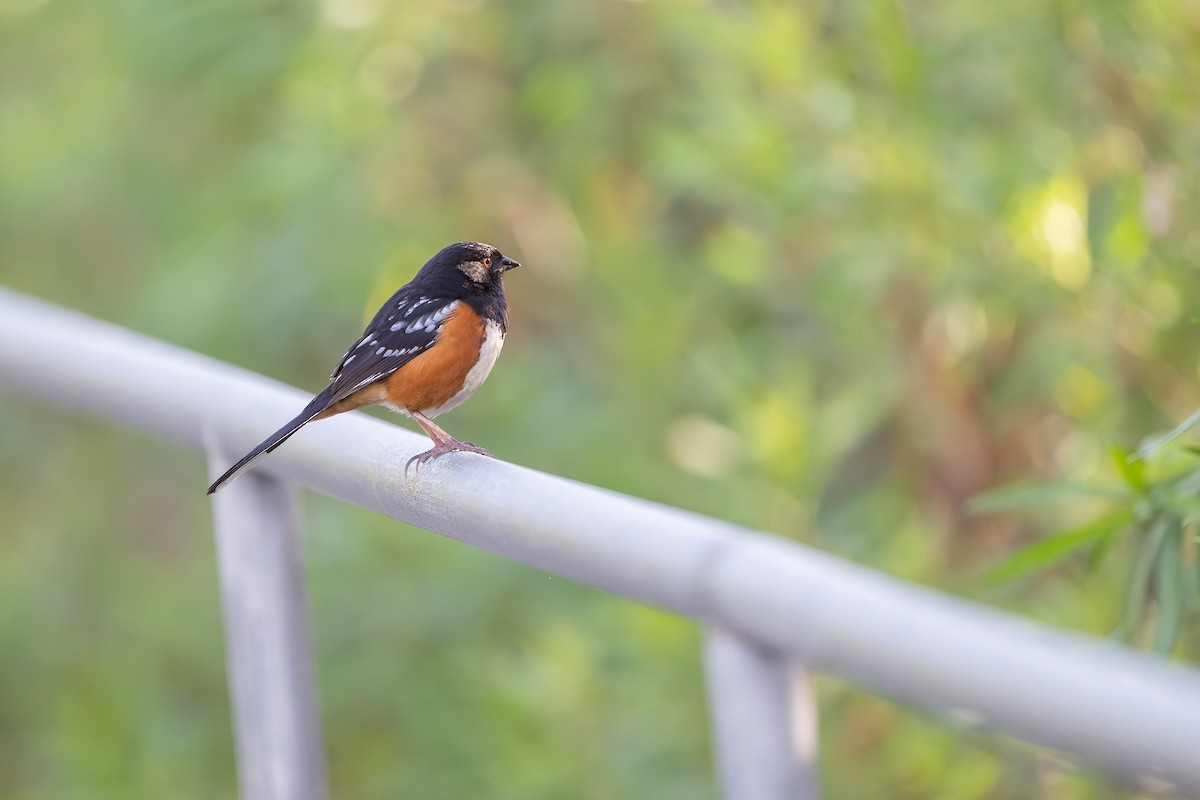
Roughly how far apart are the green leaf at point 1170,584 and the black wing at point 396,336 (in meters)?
0.98

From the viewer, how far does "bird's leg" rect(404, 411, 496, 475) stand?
4.87 feet

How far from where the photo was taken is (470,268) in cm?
218

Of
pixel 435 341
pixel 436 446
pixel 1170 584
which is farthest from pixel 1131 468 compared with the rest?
pixel 435 341

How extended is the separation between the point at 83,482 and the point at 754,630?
4.49 m

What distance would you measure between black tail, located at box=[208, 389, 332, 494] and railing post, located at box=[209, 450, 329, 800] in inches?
1.9

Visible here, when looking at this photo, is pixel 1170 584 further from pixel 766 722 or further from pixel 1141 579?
pixel 766 722

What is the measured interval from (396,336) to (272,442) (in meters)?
0.53

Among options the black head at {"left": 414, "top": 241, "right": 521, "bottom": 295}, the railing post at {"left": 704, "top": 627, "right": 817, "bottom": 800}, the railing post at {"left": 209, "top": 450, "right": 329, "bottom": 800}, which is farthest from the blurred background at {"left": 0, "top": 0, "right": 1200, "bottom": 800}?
the railing post at {"left": 704, "top": 627, "right": 817, "bottom": 800}

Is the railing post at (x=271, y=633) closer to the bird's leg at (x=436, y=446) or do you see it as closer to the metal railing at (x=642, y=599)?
the metal railing at (x=642, y=599)

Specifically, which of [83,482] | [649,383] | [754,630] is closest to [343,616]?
[649,383]

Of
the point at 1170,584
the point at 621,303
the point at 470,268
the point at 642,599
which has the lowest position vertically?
the point at 642,599

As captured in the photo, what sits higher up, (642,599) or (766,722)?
(642,599)

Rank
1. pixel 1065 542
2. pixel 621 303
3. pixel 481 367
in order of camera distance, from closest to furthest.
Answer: pixel 1065 542 → pixel 481 367 → pixel 621 303

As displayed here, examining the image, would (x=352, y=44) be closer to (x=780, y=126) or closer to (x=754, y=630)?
(x=780, y=126)
